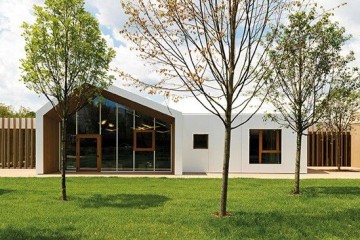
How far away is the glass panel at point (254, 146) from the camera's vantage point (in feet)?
79.2

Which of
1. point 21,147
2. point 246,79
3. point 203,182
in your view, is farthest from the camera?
point 21,147

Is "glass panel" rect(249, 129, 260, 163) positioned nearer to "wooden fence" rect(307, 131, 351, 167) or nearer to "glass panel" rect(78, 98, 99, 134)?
"wooden fence" rect(307, 131, 351, 167)

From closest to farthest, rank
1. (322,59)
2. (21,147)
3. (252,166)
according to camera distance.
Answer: (322,59) < (252,166) < (21,147)

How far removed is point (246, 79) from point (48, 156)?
16652 mm

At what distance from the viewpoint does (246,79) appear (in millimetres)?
9141

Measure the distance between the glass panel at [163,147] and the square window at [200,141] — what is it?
6.04 feet

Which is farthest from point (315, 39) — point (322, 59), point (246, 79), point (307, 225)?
point (307, 225)

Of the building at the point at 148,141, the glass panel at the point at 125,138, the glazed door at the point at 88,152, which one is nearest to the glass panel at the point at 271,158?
the building at the point at 148,141

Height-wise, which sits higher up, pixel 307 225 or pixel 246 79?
pixel 246 79

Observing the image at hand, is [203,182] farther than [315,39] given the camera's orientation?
Yes

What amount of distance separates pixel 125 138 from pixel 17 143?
28.9 ft

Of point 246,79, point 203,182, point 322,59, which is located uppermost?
point 322,59

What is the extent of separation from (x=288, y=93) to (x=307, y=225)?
20.5 ft

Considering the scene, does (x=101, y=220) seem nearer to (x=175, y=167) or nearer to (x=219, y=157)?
(x=175, y=167)
